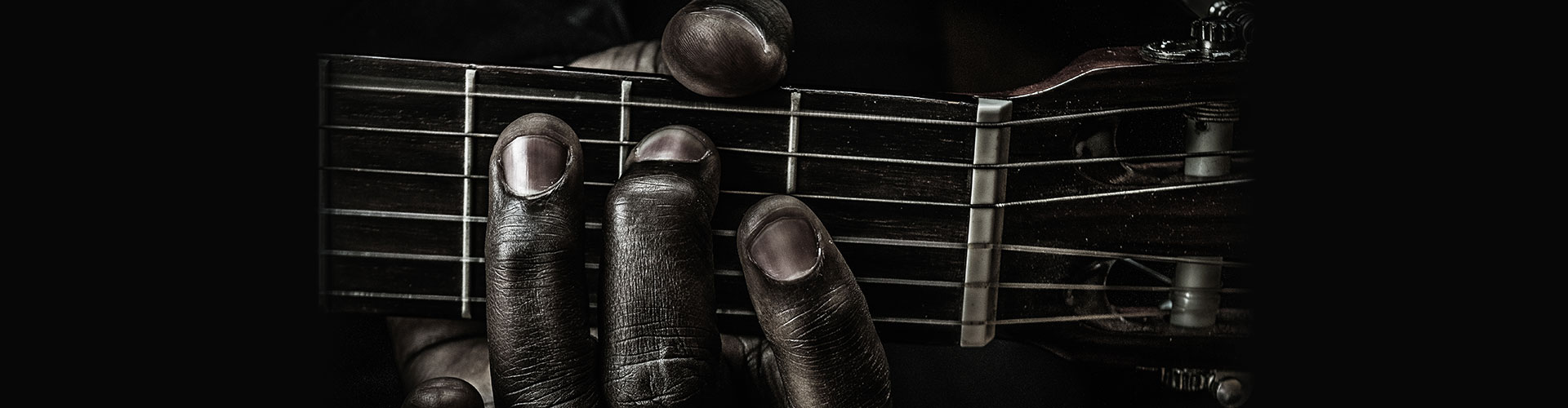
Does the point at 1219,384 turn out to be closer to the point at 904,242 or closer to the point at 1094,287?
the point at 1094,287

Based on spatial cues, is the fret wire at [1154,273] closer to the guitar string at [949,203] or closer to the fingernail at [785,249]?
the guitar string at [949,203]

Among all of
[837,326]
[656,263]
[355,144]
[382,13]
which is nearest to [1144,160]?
[837,326]

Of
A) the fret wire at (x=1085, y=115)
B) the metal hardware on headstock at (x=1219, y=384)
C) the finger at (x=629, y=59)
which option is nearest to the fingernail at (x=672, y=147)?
the fret wire at (x=1085, y=115)

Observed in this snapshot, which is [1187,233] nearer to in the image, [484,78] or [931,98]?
[931,98]

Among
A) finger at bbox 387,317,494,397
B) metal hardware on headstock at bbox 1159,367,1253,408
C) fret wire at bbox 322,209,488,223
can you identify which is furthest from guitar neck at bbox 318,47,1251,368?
finger at bbox 387,317,494,397

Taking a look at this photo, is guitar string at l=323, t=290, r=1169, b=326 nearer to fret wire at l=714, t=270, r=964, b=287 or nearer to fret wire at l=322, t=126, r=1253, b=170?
fret wire at l=714, t=270, r=964, b=287
